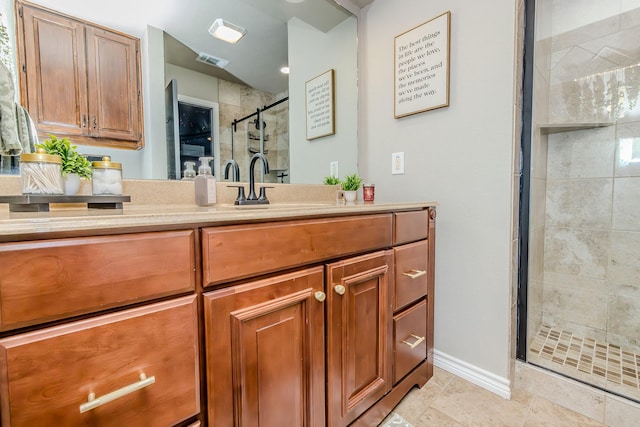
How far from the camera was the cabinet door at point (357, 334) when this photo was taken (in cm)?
91

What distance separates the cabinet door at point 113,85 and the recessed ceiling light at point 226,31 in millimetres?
353

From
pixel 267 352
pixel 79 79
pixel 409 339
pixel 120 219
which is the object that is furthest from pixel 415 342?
pixel 79 79

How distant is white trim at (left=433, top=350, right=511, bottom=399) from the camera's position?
4.28 ft

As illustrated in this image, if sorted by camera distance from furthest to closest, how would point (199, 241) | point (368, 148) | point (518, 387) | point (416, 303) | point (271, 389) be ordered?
point (368, 148), point (518, 387), point (416, 303), point (271, 389), point (199, 241)

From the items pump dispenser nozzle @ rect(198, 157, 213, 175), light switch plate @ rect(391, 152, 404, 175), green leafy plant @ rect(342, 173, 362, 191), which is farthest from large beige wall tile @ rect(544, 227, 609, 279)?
pump dispenser nozzle @ rect(198, 157, 213, 175)

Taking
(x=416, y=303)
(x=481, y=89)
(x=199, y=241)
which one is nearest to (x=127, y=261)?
(x=199, y=241)

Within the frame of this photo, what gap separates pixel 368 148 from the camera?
1801 mm

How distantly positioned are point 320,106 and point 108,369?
1527 millimetres

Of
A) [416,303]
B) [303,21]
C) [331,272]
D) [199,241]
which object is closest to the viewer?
[199,241]

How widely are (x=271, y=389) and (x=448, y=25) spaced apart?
168 centimetres

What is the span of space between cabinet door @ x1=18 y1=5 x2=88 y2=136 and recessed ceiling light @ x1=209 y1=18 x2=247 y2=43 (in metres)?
0.49

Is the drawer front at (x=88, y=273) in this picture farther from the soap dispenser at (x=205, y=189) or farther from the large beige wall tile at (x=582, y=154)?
the large beige wall tile at (x=582, y=154)

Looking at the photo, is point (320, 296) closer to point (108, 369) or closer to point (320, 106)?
point (108, 369)

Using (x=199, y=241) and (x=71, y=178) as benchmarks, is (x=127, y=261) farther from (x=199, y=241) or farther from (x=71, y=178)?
(x=71, y=178)
